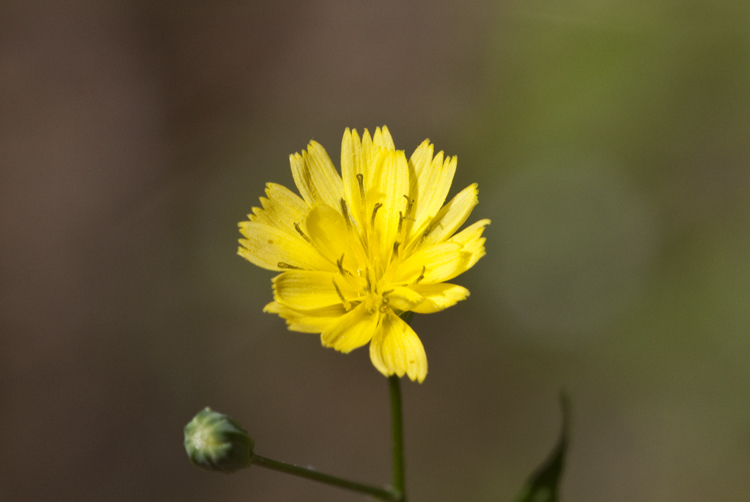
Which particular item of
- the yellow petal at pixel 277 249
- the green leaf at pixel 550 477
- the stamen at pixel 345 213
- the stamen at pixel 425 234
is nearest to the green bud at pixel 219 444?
the yellow petal at pixel 277 249

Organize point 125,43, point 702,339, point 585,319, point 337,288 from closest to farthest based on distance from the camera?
point 337,288 < point 702,339 < point 585,319 < point 125,43

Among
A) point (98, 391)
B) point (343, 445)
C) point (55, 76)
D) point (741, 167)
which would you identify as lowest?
point (343, 445)

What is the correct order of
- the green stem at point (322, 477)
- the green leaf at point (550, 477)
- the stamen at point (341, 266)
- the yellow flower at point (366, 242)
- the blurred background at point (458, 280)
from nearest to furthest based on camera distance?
the green stem at point (322, 477)
the yellow flower at point (366, 242)
the green leaf at point (550, 477)
the stamen at point (341, 266)
the blurred background at point (458, 280)

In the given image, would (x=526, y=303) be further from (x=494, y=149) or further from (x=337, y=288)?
(x=337, y=288)

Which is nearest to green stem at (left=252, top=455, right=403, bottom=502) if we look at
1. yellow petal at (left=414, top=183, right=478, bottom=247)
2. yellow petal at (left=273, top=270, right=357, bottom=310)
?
yellow petal at (left=273, top=270, right=357, bottom=310)

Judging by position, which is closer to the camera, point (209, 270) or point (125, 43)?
point (209, 270)

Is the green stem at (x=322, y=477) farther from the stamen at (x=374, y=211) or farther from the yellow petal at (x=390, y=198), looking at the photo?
the stamen at (x=374, y=211)

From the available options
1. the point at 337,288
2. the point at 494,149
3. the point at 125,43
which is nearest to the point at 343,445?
the point at 494,149
